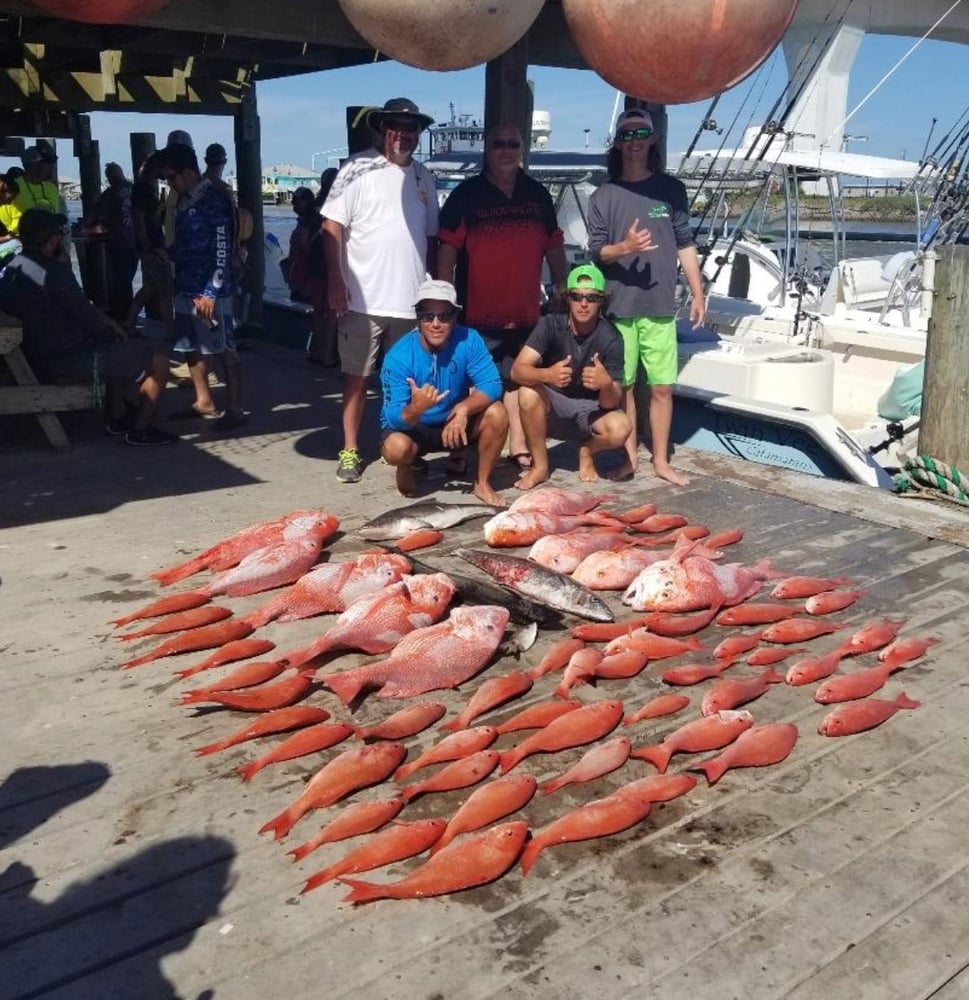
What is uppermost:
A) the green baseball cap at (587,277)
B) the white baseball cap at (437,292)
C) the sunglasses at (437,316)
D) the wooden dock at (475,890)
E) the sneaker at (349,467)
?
the green baseball cap at (587,277)

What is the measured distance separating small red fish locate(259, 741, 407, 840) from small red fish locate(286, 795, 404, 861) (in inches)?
3.3

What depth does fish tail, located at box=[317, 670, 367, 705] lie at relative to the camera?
3.68 meters

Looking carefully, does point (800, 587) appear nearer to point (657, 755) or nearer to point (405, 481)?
point (657, 755)

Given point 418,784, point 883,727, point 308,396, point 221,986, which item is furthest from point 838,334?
point 221,986

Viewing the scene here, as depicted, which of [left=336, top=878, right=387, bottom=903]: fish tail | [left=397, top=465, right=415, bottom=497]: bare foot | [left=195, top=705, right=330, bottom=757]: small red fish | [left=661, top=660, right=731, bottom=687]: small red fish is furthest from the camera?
[left=397, top=465, right=415, bottom=497]: bare foot

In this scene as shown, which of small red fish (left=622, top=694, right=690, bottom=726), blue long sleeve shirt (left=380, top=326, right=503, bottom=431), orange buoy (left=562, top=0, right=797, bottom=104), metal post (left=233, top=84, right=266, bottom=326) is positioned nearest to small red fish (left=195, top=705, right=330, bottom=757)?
small red fish (left=622, top=694, right=690, bottom=726)

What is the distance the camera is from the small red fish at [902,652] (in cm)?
406

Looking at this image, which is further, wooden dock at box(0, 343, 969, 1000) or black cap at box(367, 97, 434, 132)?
black cap at box(367, 97, 434, 132)

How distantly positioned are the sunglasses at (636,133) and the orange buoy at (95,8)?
2.75m

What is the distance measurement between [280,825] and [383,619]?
1.27 m

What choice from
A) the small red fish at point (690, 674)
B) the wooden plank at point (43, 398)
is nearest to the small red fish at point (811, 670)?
the small red fish at point (690, 674)

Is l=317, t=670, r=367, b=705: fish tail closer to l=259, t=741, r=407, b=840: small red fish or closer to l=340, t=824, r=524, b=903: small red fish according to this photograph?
l=259, t=741, r=407, b=840: small red fish

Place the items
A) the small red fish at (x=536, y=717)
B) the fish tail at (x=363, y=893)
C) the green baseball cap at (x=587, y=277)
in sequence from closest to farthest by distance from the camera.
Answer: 1. the fish tail at (x=363, y=893)
2. the small red fish at (x=536, y=717)
3. the green baseball cap at (x=587, y=277)

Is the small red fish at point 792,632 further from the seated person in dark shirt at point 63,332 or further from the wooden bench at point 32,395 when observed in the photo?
the wooden bench at point 32,395
